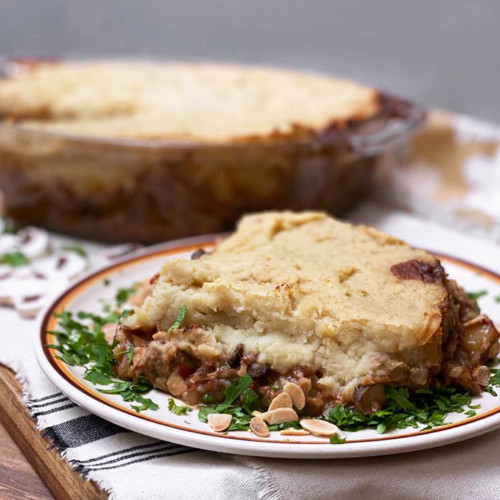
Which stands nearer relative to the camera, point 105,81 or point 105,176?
point 105,176

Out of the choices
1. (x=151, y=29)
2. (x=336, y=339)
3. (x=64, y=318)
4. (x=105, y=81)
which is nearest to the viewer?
(x=336, y=339)

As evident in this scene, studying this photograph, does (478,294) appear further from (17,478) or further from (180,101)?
(180,101)

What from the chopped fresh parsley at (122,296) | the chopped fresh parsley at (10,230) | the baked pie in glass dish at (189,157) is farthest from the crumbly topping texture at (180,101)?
the chopped fresh parsley at (122,296)

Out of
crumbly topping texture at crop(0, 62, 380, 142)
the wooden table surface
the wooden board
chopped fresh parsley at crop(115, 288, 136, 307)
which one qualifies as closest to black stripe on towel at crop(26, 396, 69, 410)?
the wooden board

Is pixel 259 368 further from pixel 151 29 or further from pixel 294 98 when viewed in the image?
pixel 151 29

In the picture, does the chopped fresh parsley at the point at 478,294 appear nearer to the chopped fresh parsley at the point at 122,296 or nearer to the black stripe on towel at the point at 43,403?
the chopped fresh parsley at the point at 122,296

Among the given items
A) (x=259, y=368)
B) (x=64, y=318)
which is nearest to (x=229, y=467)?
(x=259, y=368)
